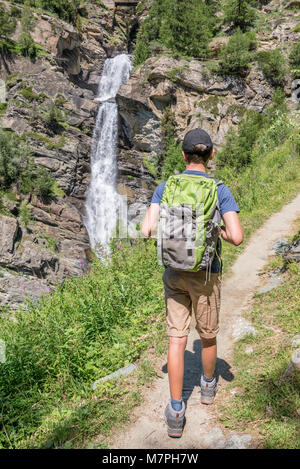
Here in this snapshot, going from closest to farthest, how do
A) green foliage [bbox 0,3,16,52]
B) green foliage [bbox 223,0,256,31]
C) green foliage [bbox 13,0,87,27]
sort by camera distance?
green foliage [bbox 0,3,16,52] → green foliage [bbox 223,0,256,31] → green foliage [bbox 13,0,87,27]

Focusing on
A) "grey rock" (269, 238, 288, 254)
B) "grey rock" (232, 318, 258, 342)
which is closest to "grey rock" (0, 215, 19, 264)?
"grey rock" (269, 238, 288, 254)

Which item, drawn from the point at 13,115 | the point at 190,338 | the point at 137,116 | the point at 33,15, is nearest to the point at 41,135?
the point at 13,115

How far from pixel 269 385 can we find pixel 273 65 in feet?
87.3

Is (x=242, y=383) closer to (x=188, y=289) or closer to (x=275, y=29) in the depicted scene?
(x=188, y=289)

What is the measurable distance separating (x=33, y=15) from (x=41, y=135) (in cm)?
1285

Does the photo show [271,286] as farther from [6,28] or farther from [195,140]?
[6,28]

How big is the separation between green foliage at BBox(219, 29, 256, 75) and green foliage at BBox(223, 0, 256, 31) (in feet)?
21.4

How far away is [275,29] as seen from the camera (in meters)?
28.7

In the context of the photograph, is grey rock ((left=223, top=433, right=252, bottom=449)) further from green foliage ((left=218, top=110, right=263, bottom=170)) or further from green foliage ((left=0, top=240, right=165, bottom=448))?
green foliage ((left=218, top=110, right=263, bottom=170))

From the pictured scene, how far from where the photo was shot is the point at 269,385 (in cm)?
290

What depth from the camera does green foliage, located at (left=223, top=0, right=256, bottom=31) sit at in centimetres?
2868

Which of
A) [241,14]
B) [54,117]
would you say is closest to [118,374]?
[54,117]

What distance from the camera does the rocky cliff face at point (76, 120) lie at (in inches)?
764

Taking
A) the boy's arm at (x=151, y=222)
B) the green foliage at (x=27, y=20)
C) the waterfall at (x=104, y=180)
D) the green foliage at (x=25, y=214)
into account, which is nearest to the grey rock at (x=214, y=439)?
the boy's arm at (x=151, y=222)
